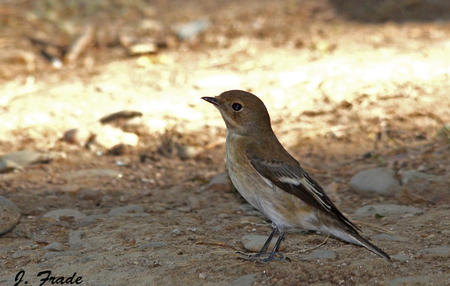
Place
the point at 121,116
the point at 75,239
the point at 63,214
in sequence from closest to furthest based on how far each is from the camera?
1. the point at 75,239
2. the point at 63,214
3. the point at 121,116

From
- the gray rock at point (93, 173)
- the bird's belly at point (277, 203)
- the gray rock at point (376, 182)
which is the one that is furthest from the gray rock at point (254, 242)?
the gray rock at point (93, 173)

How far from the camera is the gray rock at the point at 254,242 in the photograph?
5309 millimetres

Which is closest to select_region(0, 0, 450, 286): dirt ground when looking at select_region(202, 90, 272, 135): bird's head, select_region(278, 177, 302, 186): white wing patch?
select_region(278, 177, 302, 186): white wing patch

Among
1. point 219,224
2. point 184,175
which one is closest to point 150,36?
point 184,175

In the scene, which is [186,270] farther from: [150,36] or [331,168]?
[150,36]

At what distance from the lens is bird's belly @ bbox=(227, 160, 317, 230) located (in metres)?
5.02

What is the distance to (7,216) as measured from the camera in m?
5.67

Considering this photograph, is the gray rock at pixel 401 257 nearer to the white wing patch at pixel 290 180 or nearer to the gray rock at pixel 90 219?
the white wing patch at pixel 290 180

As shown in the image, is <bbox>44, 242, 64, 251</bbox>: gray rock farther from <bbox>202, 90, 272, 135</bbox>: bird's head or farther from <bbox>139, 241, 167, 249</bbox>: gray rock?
<bbox>202, 90, 272, 135</bbox>: bird's head

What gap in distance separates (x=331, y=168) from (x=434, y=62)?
9.85ft

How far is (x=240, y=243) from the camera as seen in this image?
215 inches

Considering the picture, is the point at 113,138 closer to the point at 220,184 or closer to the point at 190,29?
the point at 220,184

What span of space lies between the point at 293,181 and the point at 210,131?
10.9ft

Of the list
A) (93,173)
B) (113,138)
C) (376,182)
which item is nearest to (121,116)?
(113,138)
